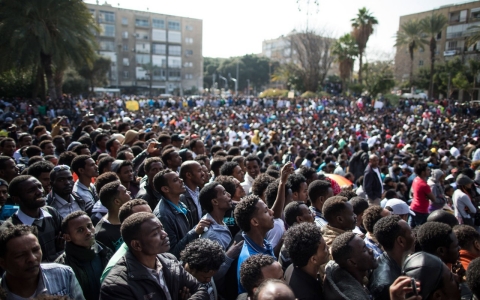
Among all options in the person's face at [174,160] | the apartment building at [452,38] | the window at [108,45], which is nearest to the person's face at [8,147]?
the person's face at [174,160]

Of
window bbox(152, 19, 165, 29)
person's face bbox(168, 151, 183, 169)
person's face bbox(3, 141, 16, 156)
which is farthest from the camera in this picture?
window bbox(152, 19, 165, 29)

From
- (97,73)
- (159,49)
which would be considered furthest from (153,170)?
(159,49)

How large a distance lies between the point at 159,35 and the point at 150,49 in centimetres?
269

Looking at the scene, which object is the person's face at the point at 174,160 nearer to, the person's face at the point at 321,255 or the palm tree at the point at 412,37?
the person's face at the point at 321,255

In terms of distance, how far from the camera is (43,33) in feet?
60.8

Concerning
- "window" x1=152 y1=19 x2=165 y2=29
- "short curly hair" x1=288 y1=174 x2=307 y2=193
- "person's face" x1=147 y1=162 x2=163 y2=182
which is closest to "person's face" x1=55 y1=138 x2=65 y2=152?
"person's face" x1=147 y1=162 x2=163 y2=182

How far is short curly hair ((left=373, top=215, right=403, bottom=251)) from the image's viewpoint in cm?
297

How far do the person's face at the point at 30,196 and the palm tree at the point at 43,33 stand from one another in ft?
55.7

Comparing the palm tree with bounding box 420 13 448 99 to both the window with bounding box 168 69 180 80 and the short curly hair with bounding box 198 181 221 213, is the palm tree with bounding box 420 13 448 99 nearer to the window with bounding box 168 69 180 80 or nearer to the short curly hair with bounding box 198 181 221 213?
the window with bounding box 168 69 180 80

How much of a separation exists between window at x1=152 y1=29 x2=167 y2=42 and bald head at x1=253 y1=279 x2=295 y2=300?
63.6 meters

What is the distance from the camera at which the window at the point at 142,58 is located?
6122 centimetres

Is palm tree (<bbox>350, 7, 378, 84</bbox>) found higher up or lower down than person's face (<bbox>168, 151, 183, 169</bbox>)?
higher up

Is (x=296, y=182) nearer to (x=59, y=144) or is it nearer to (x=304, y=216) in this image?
(x=304, y=216)

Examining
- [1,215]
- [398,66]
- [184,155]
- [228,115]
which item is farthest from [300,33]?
[1,215]
